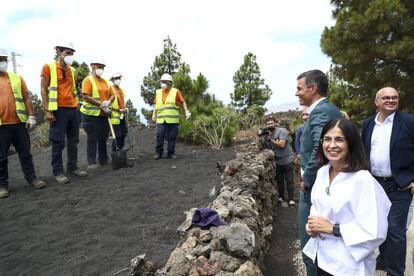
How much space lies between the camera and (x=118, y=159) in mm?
6348

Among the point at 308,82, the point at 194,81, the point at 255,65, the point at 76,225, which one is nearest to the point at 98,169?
the point at 76,225

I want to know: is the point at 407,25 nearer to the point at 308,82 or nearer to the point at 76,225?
the point at 308,82

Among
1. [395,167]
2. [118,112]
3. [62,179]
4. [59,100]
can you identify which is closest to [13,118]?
[59,100]

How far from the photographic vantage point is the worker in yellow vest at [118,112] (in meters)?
7.26

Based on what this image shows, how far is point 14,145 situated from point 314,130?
15.1 feet

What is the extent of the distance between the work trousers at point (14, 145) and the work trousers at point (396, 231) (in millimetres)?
4970

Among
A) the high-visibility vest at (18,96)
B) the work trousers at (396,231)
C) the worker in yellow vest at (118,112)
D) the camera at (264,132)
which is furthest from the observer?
the worker in yellow vest at (118,112)

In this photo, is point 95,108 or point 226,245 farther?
point 95,108

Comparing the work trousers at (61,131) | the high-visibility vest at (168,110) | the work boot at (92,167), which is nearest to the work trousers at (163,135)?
the high-visibility vest at (168,110)

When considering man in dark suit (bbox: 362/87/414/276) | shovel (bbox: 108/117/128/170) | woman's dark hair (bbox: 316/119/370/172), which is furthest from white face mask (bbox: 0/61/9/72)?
man in dark suit (bbox: 362/87/414/276)

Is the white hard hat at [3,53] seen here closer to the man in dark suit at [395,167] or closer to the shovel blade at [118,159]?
the shovel blade at [118,159]

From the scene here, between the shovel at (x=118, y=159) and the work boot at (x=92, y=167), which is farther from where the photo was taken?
the work boot at (x=92, y=167)

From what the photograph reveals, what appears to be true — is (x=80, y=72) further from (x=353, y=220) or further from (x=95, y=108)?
(x=353, y=220)

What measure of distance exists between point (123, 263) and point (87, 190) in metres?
2.35
